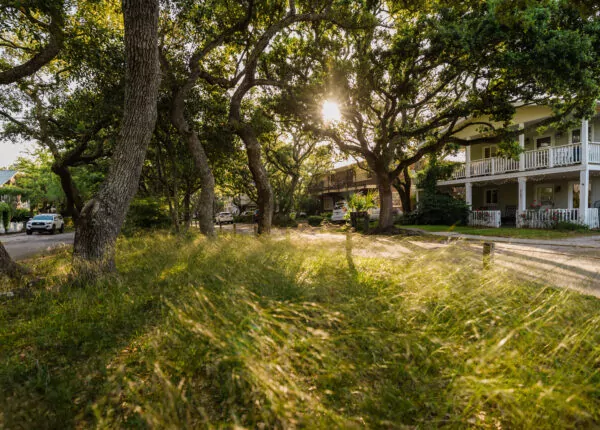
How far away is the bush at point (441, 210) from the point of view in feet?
65.4

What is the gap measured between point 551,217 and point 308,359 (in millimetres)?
19402

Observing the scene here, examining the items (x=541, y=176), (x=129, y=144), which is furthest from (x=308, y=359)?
(x=541, y=176)

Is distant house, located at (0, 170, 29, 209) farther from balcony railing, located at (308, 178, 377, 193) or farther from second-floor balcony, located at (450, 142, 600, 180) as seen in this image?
second-floor balcony, located at (450, 142, 600, 180)

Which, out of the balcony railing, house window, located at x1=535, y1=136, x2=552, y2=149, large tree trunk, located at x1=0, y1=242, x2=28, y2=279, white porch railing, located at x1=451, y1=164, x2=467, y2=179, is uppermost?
house window, located at x1=535, y1=136, x2=552, y2=149

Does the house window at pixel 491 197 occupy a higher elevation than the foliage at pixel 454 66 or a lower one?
lower

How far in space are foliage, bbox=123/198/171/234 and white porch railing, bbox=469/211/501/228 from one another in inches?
778

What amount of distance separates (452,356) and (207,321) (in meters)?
2.02

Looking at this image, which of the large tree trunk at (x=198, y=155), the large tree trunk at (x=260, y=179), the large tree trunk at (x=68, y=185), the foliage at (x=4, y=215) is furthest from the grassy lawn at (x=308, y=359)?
the foliage at (x=4, y=215)

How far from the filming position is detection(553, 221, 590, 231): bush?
14336 millimetres

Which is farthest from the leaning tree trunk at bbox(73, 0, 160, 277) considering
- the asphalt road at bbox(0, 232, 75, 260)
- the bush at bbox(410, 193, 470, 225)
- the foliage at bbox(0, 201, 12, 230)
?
the foliage at bbox(0, 201, 12, 230)

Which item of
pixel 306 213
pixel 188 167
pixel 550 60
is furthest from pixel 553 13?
pixel 306 213

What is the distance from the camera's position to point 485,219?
62.0ft

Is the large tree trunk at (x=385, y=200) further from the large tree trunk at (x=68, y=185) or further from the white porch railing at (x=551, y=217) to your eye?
the large tree trunk at (x=68, y=185)

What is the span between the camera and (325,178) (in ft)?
161
